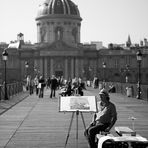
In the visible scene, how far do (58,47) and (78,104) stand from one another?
107 metres

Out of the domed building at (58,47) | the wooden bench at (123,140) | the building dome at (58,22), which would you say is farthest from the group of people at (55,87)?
the building dome at (58,22)

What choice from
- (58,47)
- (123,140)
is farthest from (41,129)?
(58,47)

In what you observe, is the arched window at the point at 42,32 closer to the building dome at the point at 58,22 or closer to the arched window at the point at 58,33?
the building dome at the point at 58,22

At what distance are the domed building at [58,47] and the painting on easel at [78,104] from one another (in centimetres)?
10233

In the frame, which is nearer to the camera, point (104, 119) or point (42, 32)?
point (104, 119)

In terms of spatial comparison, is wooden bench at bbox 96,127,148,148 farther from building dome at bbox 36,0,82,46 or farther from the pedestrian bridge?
building dome at bbox 36,0,82,46

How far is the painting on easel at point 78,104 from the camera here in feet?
44.9

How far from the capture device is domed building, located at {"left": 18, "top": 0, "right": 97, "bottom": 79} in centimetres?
12119

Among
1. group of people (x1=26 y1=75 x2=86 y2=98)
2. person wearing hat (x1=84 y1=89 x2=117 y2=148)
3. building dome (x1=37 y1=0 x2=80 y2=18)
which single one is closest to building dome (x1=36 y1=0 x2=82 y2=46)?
building dome (x1=37 y1=0 x2=80 y2=18)

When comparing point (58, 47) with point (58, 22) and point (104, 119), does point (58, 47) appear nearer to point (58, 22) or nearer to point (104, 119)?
point (58, 22)

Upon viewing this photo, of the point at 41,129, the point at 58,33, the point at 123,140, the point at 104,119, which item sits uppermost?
the point at 58,33

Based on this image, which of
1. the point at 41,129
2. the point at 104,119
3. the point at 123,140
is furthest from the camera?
the point at 41,129

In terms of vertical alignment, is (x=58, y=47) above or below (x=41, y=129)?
above

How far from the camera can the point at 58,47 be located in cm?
12000
